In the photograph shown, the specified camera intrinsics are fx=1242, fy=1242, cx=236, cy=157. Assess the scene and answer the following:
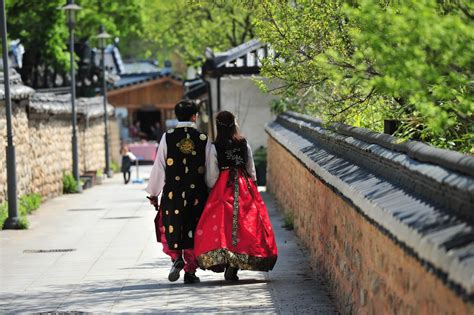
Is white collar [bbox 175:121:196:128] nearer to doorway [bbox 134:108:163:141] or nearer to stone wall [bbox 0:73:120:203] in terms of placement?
stone wall [bbox 0:73:120:203]

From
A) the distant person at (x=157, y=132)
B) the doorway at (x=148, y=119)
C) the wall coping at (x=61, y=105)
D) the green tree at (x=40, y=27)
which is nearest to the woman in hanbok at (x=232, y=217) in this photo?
the wall coping at (x=61, y=105)

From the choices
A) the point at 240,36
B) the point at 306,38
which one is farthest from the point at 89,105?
the point at 306,38

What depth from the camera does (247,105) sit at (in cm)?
3456

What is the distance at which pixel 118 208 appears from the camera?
2375 cm

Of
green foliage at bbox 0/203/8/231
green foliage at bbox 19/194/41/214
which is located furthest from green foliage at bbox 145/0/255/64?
green foliage at bbox 0/203/8/231

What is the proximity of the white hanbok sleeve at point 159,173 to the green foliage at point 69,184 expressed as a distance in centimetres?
1723

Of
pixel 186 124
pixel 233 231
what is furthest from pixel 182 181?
pixel 233 231

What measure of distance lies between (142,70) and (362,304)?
7465 cm

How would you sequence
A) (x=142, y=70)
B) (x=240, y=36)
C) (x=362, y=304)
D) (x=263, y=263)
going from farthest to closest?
(x=142, y=70)
(x=240, y=36)
(x=263, y=263)
(x=362, y=304)

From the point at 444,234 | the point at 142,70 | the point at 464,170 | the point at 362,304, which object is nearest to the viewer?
the point at 444,234

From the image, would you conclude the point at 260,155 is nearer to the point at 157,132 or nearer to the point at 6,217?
the point at 6,217

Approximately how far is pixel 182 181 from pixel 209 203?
45 cm

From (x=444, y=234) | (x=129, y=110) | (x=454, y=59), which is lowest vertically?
(x=129, y=110)

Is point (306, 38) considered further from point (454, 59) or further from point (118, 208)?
point (118, 208)
